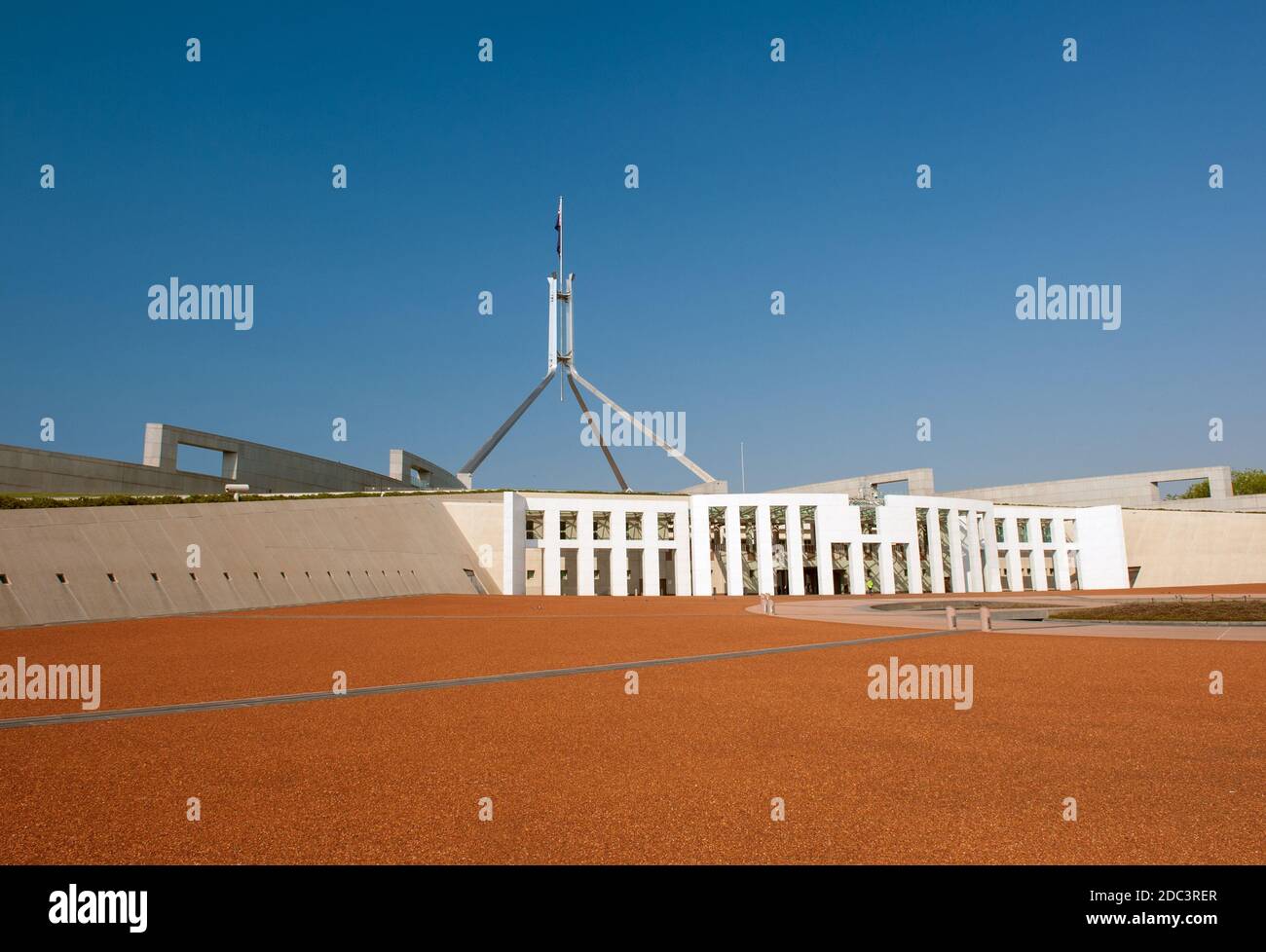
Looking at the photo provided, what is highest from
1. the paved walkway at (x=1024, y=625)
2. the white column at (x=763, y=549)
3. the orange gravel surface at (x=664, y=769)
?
the white column at (x=763, y=549)

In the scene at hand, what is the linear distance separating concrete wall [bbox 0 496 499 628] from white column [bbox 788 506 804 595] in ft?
70.8

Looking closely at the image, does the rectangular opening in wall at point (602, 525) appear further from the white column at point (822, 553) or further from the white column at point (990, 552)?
→ the white column at point (990, 552)

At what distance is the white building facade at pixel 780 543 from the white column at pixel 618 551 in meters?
0.07

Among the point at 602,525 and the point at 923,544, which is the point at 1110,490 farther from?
the point at 602,525

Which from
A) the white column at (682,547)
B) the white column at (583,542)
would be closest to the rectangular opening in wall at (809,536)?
the white column at (682,547)

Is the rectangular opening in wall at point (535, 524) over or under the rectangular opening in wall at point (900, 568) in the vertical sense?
over

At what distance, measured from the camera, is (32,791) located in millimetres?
5852

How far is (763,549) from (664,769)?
43594mm

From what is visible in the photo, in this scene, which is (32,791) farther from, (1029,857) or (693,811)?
(1029,857)

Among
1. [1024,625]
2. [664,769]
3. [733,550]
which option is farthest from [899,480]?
[664,769]

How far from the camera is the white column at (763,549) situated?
49.1m

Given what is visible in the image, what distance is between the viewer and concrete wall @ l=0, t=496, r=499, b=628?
19.9 m

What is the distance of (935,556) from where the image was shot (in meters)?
51.2

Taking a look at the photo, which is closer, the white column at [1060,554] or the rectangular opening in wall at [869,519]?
the rectangular opening in wall at [869,519]
